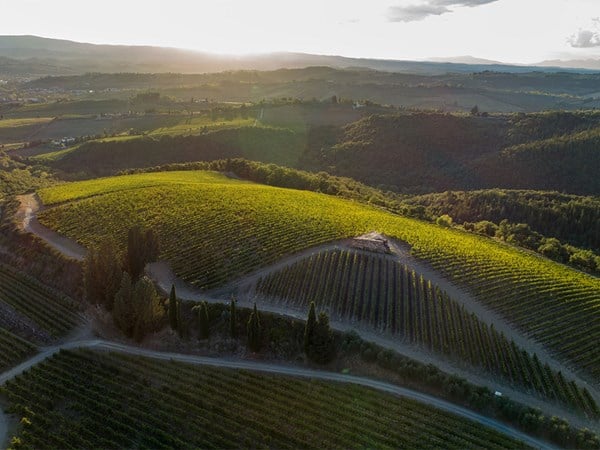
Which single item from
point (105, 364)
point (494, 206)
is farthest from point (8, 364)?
point (494, 206)

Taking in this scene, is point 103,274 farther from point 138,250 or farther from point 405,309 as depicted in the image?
point 405,309

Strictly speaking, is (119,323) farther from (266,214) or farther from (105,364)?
(266,214)

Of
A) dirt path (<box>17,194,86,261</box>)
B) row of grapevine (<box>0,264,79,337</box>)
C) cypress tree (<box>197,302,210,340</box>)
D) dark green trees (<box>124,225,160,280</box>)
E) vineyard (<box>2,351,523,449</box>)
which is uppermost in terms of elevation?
dark green trees (<box>124,225,160,280</box>)

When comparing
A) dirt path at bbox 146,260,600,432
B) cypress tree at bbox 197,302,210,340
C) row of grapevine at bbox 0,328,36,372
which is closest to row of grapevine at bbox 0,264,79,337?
row of grapevine at bbox 0,328,36,372

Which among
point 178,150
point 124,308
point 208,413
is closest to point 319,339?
point 208,413

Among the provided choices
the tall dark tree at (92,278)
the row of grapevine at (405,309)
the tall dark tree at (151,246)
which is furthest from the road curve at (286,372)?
the tall dark tree at (151,246)

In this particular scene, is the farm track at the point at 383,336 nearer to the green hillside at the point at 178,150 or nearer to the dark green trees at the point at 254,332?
the dark green trees at the point at 254,332

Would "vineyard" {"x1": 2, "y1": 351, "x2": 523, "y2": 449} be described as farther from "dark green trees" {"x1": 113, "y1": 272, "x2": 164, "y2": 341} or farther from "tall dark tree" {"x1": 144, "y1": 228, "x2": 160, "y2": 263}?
"tall dark tree" {"x1": 144, "y1": 228, "x2": 160, "y2": 263}
